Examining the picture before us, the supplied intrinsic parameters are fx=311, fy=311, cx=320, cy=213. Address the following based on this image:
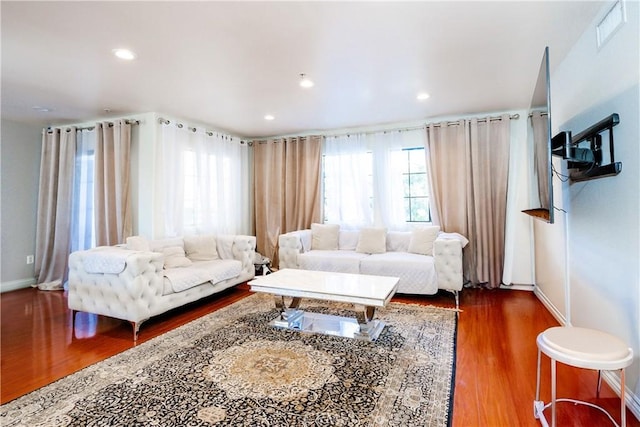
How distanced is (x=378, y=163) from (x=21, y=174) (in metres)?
5.23

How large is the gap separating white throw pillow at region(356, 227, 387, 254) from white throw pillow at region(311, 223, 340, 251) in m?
0.42

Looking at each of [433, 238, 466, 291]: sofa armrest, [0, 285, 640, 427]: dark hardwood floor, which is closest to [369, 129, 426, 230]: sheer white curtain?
[433, 238, 466, 291]: sofa armrest

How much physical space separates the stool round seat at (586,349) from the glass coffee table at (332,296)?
1092 millimetres

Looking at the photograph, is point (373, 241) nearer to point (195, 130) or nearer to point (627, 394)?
point (627, 394)

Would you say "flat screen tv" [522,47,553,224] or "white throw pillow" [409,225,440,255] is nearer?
"flat screen tv" [522,47,553,224]

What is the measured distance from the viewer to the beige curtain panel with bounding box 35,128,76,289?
14.5ft

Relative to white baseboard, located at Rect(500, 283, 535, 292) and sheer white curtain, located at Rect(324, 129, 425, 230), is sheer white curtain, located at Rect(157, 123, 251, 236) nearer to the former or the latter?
sheer white curtain, located at Rect(324, 129, 425, 230)

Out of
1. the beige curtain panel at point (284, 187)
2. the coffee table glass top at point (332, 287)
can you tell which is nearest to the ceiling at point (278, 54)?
the beige curtain panel at point (284, 187)

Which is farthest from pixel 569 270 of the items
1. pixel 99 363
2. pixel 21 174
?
pixel 21 174

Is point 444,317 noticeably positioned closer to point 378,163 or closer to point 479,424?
point 479,424

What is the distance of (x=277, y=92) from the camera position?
11.2 ft

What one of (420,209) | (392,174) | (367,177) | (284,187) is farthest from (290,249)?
(420,209)

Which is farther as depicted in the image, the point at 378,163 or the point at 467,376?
the point at 378,163

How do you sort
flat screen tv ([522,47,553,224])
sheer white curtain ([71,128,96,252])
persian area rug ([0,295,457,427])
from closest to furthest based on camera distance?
1. persian area rug ([0,295,457,427])
2. flat screen tv ([522,47,553,224])
3. sheer white curtain ([71,128,96,252])
